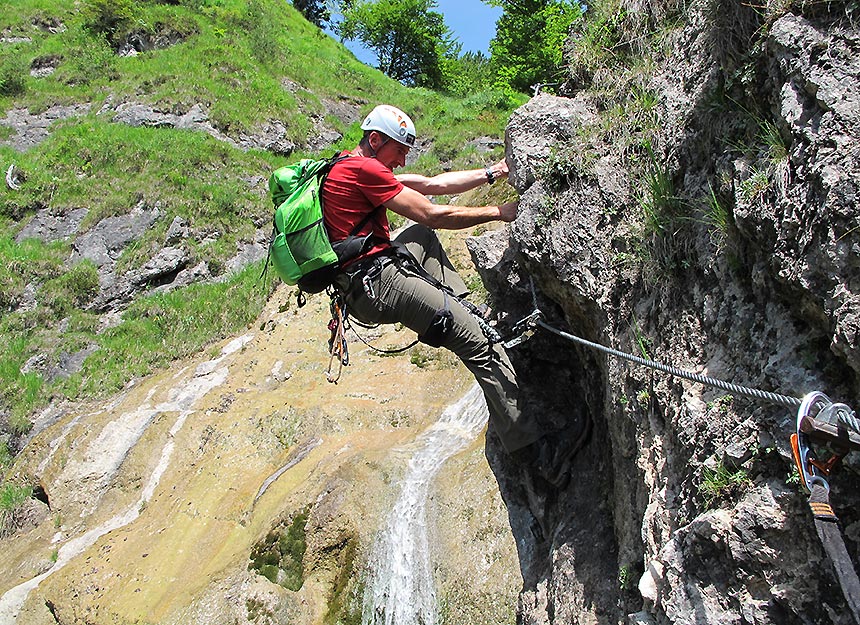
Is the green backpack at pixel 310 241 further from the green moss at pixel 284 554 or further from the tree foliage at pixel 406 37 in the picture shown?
the tree foliage at pixel 406 37

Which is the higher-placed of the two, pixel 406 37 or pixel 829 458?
pixel 406 37

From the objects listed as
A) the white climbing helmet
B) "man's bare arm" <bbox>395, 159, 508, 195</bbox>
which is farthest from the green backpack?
"man's bare arm" <bbox>395, 159, 508, 195</bbox>

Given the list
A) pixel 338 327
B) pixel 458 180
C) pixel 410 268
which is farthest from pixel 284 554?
pixel 458 180

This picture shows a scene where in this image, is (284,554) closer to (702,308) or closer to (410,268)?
(410,268)

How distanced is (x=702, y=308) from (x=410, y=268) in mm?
2604

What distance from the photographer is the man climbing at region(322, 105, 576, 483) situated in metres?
5.34

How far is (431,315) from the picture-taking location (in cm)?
543

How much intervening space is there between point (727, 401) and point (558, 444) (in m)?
2.73

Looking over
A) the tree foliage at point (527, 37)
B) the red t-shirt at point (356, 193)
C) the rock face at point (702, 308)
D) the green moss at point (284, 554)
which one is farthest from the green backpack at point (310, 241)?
the tree foliage at point (527, 37)

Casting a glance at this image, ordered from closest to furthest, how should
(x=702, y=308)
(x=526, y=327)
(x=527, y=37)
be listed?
(x=702, y=308)
(x=526, y=327)
(x=527, y=37)

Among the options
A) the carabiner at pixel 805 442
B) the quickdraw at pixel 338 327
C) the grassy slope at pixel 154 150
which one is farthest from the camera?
the grassy slope at pixel 154 150

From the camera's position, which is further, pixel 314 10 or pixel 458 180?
pixel 314 10

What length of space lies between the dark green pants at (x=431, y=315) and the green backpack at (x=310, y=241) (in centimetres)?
17

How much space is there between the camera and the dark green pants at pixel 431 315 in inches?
212
